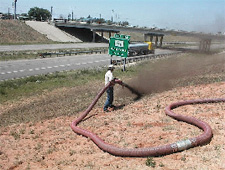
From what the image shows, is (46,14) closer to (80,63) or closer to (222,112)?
(80,63)

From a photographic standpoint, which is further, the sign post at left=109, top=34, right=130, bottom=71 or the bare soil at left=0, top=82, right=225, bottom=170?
the sign post at left=109, top=34, right=130, bottom=71

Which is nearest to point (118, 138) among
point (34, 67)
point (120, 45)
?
point (120, 45)

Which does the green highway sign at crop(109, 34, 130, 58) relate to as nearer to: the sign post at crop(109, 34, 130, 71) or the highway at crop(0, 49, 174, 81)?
the sign post at crop(109, 34, 130, 71)

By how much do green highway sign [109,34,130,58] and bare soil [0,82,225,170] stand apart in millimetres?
15242

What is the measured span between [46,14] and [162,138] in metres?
157

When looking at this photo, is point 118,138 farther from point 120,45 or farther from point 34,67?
point 34,67

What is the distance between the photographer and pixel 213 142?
28.5ft

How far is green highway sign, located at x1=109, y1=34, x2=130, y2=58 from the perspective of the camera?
29364mm

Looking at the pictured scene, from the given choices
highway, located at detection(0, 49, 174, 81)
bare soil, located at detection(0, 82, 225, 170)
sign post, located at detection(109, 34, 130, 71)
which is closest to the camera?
bare soil, located at detection(0, 82, 225, 170)

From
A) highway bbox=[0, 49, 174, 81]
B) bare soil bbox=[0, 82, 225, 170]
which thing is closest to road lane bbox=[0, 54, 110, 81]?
highway bbox=[0, 49, 174, 81]

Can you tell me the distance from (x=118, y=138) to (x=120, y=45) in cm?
2065

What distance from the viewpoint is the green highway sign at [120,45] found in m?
29.4

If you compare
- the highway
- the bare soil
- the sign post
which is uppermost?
the sign post

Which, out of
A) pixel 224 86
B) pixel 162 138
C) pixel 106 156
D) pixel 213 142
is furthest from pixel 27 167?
pixel 224 86
